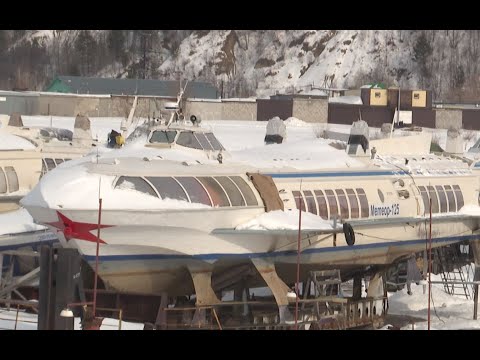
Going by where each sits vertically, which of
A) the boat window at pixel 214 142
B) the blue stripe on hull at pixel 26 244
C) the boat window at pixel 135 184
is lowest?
the blue stripe on hull at pixel 26 244

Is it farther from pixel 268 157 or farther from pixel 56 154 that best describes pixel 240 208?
pixel 56 154

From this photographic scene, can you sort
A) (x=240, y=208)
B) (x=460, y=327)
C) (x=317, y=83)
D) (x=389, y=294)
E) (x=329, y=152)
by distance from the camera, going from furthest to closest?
(x=317, y=83) → (x=389, y=294) → (x=329, y=152) → (x=460, y=327) → (x=240, y=208)

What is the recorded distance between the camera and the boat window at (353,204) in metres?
29.4

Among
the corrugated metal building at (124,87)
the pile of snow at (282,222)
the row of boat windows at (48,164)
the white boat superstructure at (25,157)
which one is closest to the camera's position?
the pile of snow at (282,222)

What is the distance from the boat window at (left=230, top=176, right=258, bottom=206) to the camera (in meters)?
27.0

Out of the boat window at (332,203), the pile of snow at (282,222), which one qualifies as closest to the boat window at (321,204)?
the boat window at (332,203)

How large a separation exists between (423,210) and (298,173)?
4086 mm

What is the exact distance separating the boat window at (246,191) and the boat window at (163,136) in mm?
2395

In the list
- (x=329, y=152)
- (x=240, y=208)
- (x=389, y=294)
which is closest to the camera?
(x=240, y=208)

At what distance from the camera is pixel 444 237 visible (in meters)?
32.8

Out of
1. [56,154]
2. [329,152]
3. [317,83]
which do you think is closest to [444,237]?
[329,152]

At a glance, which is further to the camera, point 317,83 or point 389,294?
point 317,83

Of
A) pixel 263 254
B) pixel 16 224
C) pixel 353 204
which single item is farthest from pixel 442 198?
pixel 16 224

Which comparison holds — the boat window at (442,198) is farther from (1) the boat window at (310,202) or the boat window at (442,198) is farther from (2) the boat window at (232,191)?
(2) the boat window at (232,191)
